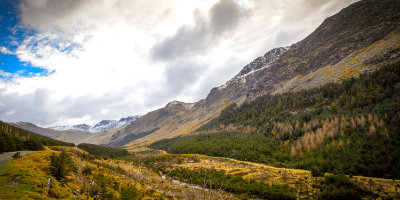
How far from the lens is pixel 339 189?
25516 mm

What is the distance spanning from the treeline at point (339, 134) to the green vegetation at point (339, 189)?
9391mm

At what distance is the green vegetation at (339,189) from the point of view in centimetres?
2447

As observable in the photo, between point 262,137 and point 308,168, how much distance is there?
3246cm

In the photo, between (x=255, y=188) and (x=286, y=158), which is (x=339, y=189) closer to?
(x=255, y=188)

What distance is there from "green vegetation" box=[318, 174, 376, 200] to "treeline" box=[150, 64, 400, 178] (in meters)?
9.39

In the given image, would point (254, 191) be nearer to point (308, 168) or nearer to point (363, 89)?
point (308, 168)

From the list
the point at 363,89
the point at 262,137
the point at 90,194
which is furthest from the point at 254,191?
the point at 363,89

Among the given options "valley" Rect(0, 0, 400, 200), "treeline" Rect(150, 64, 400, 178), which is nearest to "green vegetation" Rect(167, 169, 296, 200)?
"valley" Rect(0, 0, 400, 200)

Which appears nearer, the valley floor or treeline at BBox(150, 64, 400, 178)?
the valley floor

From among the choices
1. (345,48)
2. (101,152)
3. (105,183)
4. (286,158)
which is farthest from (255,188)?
(345,48)

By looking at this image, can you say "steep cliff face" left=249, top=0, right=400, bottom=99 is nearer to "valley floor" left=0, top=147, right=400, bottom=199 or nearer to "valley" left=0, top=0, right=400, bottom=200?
"valley" left=0, top=0, right=400, bottom=200

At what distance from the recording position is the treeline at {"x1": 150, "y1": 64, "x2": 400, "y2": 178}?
34750mm

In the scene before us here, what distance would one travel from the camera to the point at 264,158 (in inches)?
2169

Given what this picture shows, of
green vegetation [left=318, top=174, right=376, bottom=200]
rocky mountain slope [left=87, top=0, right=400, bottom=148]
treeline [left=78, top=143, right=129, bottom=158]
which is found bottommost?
green vegetation [left=318, top=174, right=376, bottom=200]
